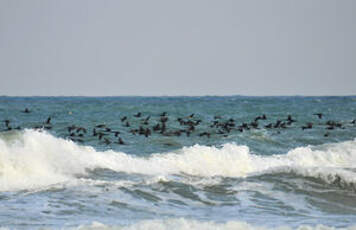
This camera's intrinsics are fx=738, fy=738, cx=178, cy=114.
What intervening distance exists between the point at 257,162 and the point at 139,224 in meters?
11.8

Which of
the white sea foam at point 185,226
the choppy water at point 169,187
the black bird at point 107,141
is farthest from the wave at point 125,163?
the white sea foam at point 185,226

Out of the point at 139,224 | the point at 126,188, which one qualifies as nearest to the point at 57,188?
the point at 126,188

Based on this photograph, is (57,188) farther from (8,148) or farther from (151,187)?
(8,148)

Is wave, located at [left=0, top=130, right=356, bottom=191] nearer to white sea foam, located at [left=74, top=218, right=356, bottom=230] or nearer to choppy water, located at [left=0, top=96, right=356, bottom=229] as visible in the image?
choppy water, located at [left=0, top=96, right=356, bottom=229]

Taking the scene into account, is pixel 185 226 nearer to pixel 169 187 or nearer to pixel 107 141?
pixel 169 187

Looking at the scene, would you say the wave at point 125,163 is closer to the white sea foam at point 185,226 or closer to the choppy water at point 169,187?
the choppy water at point 169,187

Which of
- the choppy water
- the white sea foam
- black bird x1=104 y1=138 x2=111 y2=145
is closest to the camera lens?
the white sea foam

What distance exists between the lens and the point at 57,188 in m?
15.0

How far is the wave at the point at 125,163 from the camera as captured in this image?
1703 centimetres

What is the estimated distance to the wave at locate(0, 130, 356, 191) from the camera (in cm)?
1703

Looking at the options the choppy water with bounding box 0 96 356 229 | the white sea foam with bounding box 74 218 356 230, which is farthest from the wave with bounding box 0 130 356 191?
the white sea foam with bounding box 74 218 356 230

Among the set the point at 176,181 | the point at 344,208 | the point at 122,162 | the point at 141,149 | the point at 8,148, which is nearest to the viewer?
the point at 344,208

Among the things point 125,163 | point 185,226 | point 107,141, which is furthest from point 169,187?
point 107,141

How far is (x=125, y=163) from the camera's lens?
20.0 m
